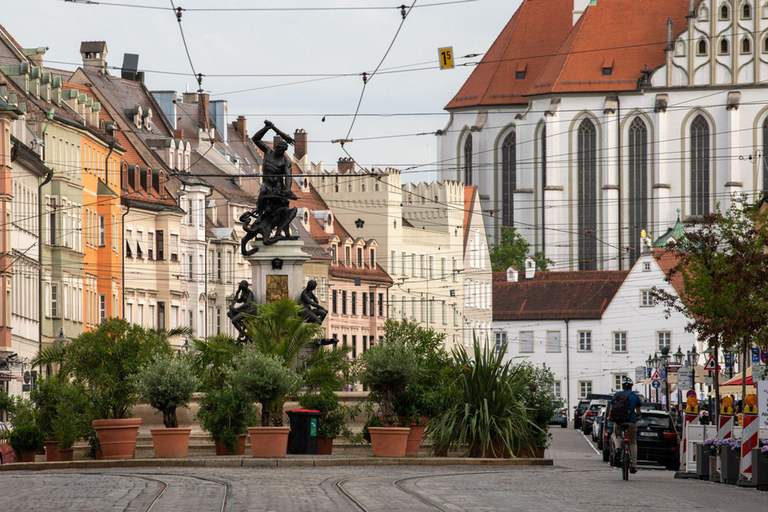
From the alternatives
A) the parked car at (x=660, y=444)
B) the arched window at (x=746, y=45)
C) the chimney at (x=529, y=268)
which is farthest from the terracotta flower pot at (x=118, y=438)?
the arched window at (x=746, y=45)

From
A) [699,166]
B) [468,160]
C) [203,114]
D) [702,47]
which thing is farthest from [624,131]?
[203,114]

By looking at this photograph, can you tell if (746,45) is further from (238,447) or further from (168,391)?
(168,391)

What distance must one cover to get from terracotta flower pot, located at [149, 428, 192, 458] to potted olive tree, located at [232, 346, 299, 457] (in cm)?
104

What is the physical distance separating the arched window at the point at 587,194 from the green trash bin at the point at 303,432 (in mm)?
102799

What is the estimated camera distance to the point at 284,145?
30.5 metres

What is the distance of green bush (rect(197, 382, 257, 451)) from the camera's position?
25.3 meters

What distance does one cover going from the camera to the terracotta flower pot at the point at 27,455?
27328 millimetres

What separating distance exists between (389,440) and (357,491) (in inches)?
275

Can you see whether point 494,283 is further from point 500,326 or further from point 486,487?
point 486,487

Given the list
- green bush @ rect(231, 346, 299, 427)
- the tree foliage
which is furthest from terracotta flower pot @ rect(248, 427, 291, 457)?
the tree foliage

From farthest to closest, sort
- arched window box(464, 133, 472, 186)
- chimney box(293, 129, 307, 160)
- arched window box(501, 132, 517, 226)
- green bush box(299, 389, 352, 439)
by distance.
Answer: arched window box(464, 133, 472, 186)
arched window box(501, 132, 517, 226)
chimney box(293, 129, 307, 160)
green bush box(299, 389, 352, 439)

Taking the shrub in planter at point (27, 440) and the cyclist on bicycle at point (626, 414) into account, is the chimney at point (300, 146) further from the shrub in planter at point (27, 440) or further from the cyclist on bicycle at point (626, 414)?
the cyclist on bicycle at point (626, 414)

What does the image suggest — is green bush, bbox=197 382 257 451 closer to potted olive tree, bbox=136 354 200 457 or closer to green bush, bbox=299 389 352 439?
potted olive tree, bbox=136 354 200 457

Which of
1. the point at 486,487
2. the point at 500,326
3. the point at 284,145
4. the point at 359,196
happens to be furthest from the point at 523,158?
the point at 486,487
